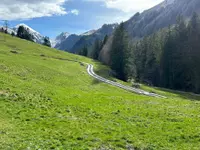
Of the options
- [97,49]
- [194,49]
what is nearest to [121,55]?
[194,49]

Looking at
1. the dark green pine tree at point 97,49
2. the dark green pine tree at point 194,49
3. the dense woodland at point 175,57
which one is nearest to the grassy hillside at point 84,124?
the dark green pine tree at point 194,49

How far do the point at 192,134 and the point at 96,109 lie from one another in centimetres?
989

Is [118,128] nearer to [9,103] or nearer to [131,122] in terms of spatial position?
[131,122]

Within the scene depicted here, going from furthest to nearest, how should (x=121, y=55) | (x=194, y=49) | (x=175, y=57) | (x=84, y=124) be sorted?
(x=121, y=55) → (x=175, y=57) → (x=194, y=49) → (x=84, y=124)

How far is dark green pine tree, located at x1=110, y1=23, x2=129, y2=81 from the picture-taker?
89.3m

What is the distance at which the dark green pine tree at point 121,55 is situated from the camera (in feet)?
293

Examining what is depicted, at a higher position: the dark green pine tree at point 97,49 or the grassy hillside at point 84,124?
the dark green pine tree at point 97,49

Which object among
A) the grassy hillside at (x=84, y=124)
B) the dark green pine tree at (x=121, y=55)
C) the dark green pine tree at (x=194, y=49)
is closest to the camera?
the grassy hillside at (x=84, y=124)

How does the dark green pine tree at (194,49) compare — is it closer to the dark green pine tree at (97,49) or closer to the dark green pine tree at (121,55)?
the dark green pine tree at (121,55)

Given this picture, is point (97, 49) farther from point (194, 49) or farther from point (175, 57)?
point (194, 49)

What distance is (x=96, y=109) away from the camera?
25.9m

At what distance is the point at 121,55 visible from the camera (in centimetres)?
8962

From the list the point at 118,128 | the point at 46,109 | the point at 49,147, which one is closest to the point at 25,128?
the point at 49,147

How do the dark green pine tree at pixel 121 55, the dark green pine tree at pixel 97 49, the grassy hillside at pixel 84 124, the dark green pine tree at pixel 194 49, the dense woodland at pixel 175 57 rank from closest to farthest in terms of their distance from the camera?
1. the grassy hillside at pixel 84 124
2. the dark green pine tree at pixel 194 49
3. the dense woodland at pixel 175 57
4. the dark green pine tree at pixel 121 55
5. the dark green pine tree at pixel 97 49
